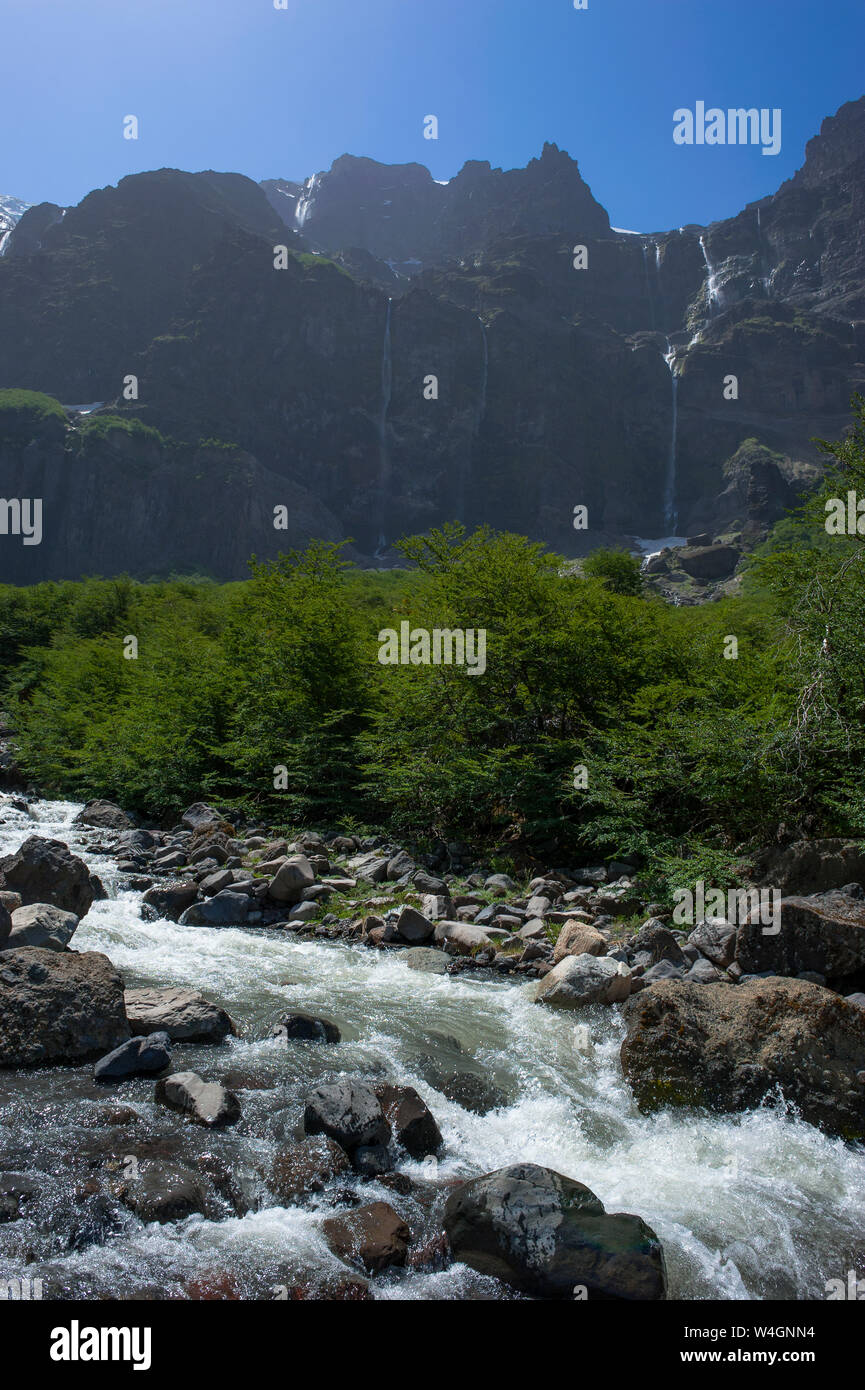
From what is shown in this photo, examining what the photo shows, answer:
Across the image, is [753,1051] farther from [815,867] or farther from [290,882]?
[290,882]

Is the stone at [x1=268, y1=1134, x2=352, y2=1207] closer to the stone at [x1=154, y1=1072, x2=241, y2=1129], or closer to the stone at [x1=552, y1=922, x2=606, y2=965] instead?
the stone at [x1=154, y1=1072, x2=241, y2=1129]

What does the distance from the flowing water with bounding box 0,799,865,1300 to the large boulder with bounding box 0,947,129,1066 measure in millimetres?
221

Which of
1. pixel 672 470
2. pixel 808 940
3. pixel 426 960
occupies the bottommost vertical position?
pixel 426 960

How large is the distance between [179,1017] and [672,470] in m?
165

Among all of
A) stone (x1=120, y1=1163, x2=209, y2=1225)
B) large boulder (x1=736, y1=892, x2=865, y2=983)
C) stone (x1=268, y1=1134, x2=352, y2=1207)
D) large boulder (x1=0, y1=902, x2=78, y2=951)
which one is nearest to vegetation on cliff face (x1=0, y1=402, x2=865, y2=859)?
large boulder (x1=736, y1=892, x2=865, y2=983)

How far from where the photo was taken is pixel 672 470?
511ft

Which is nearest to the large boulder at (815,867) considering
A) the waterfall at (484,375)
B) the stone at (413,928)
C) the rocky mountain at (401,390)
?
the stone at (413,928)

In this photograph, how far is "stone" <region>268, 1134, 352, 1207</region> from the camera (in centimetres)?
527

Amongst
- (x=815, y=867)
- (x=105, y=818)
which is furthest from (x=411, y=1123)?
(x=105, y=818)
